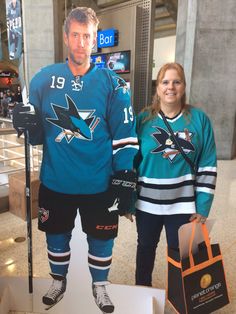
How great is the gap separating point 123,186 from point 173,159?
0.30 m

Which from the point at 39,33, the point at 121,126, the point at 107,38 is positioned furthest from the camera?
the point at 107,38

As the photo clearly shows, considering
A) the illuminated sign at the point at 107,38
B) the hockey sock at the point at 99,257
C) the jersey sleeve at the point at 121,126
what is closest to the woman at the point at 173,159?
the jersey sleeve at the point at 121,126

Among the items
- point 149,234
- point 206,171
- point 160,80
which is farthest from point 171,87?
point 149,234

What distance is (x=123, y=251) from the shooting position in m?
2.52

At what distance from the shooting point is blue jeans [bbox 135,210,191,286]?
5.14ft

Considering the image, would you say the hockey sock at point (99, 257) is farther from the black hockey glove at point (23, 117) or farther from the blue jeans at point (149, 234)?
the black hockey glove at point (23, 117)

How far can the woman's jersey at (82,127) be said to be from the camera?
1.28 metres

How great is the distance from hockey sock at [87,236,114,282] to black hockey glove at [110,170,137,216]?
0.26 meters

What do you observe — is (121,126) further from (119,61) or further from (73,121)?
(119,61)

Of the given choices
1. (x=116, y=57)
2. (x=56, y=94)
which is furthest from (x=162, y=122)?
(x=116, y=57)

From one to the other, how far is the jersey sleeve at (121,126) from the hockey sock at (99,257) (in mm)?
421

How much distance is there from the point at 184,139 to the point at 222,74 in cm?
475

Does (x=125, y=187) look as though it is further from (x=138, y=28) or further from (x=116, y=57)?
(x=138, y=28)

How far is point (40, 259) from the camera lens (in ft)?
7.70
